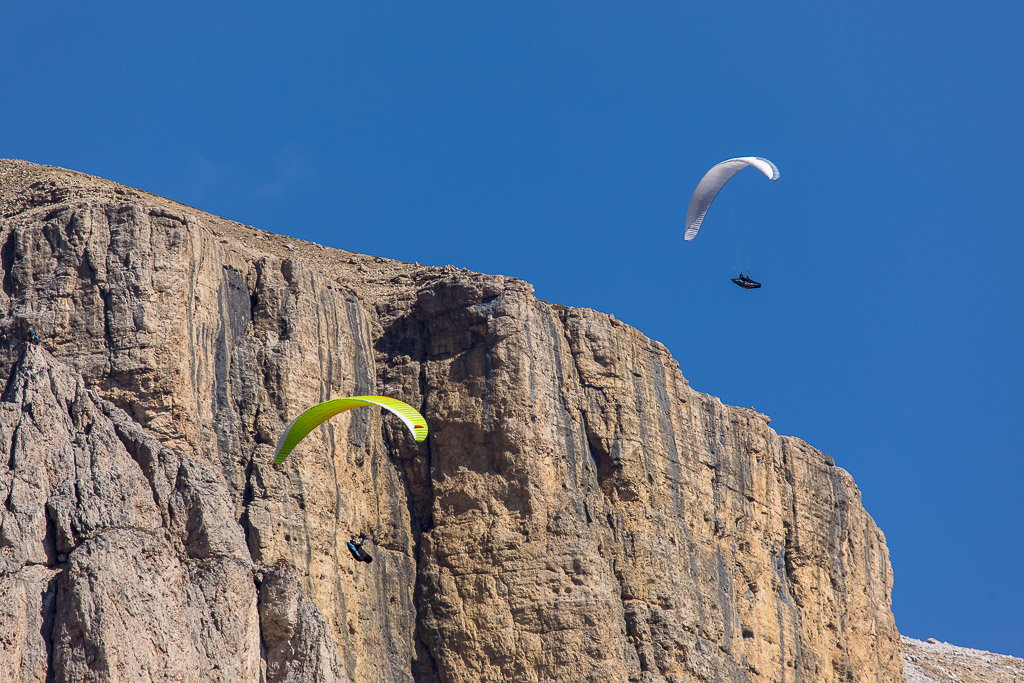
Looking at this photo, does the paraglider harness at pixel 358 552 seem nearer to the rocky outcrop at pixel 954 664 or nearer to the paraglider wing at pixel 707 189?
the paraglider wing at pixel 707 189

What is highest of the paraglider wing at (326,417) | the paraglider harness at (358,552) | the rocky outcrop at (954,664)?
the rocky outcrop at (954,664)

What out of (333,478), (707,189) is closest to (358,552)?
(333,478)

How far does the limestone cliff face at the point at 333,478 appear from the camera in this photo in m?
42.6

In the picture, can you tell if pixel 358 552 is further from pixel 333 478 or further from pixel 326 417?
pixel 326 417

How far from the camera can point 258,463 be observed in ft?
161

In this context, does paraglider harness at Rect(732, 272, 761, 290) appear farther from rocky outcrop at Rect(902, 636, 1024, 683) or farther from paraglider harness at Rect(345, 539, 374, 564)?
rocky outcrop at Rect(902, 636, 1024, 683)

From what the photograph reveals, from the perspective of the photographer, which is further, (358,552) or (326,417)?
(358,552)

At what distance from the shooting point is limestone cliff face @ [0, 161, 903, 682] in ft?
140

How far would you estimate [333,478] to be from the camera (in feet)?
168

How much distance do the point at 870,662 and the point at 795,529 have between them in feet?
20.2

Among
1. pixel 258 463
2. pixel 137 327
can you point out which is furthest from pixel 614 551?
pixel 137 327

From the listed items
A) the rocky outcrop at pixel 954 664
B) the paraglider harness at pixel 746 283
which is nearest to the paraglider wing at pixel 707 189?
the paraglider harness at pixel 746 283

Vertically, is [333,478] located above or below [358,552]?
above

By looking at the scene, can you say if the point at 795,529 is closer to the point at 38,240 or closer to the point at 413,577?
the point at 413,577
